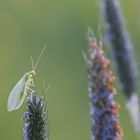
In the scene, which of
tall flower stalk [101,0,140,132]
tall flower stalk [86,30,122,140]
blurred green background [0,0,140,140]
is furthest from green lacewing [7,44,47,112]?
blurred green background [0,0,140,140]

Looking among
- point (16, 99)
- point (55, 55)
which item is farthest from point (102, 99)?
point (55, 55)

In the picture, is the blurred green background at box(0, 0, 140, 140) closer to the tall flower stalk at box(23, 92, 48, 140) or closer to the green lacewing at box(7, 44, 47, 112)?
the green lacewing at box(7, 44, 47, 112)

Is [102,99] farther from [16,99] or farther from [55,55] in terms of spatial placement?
[55,55]

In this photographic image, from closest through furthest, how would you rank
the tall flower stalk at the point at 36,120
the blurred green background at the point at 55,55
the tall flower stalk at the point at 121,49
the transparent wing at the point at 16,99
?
the tall flower stalk at the point at 36,120, the transparent wing at the point at 16,99, the tall flower stalk at the point at 121,49, the blurred green background at the point at 55,55

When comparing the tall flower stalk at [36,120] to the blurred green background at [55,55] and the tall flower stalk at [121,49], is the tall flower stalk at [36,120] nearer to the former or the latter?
the tall flower stalk at [121,49]

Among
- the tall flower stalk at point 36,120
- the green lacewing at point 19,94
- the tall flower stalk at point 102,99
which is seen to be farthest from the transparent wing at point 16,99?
the tall flower stalk at point 102,99

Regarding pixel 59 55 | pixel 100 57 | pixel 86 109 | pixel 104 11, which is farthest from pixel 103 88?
pixel 59 55
